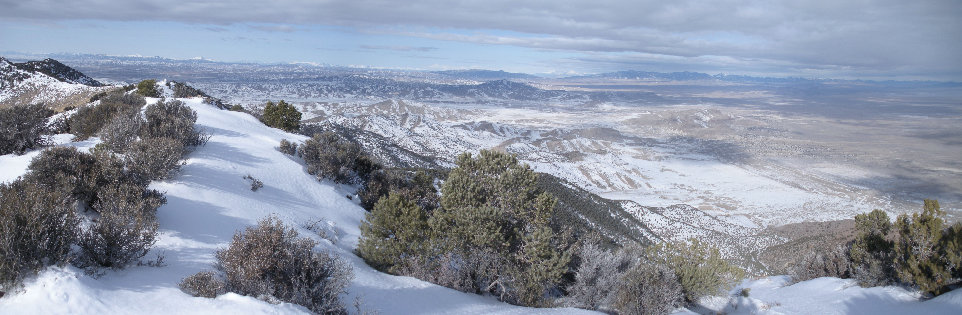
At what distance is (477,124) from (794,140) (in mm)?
94223

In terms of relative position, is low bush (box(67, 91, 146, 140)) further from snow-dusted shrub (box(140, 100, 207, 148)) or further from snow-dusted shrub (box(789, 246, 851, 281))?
snow-dusted shrub (box(789, 246, 851, 281))

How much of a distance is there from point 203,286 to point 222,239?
364cm

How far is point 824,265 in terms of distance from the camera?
1917 cm

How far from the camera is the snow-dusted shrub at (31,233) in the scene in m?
6.46

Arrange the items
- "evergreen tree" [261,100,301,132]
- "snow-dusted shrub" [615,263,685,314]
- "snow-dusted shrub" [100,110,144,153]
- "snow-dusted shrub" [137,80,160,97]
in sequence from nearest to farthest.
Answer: "snow-dusted shrub" [615,263,685,314] < "snow-dusted shrub" [100,110,144,153] < "snow-dusted shrub" [137,80,160,97] < "evergreen tree" [261,100,301,132]

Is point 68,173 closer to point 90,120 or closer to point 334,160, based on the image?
point 334,160

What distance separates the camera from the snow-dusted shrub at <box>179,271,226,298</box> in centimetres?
748

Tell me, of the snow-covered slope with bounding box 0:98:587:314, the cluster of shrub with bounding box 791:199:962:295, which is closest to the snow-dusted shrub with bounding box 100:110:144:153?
the snow-covered slope with bounding box 0:98:587:314

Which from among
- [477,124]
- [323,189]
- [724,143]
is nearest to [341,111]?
[477,124]

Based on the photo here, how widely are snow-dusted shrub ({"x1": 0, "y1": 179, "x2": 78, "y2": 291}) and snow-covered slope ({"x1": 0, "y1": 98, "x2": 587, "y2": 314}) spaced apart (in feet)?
0.84

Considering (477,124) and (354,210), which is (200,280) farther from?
(477,124)

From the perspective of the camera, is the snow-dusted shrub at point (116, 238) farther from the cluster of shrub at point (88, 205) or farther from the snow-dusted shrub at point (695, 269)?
the snow-dusted shrub at point (695, 269)

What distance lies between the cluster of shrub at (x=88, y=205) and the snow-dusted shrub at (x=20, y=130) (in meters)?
1.84

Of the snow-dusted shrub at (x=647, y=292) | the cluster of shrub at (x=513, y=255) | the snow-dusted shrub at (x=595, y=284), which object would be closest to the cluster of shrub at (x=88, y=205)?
the cluster of shrub at (x=513, y=255)
